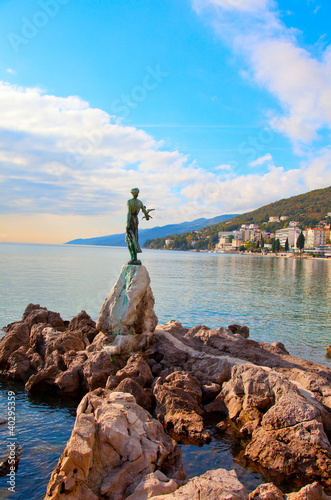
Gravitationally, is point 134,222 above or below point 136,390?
above

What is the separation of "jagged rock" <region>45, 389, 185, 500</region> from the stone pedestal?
5624mm

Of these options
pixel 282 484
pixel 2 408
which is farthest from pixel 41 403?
pixel 282 484

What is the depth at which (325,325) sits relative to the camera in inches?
943

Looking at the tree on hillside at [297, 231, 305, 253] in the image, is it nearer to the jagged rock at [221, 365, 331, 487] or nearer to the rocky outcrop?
the rocky outcrop

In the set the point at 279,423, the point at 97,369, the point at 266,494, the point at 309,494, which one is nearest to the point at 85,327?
the point at 97,369

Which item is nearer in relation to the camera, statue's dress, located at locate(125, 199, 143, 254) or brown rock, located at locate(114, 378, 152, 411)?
brown rock, located at locate(114, 378, 152, 411)

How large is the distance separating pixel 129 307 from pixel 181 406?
464cm

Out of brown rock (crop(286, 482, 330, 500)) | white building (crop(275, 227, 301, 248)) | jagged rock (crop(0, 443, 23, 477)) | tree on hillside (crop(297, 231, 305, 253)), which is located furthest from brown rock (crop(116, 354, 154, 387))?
white building (crop(275, 227, 301, 248))

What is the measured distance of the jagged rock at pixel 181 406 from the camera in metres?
8.76

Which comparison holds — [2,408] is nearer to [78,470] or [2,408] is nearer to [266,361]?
[78,470]

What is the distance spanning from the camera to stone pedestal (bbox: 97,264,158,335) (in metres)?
13.3

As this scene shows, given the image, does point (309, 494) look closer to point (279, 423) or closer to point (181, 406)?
point (279, 423)

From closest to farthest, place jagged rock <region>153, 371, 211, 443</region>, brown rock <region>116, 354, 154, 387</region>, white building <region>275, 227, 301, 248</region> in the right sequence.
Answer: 1. jagged rock <region>153, 371, 211, 443</region>
2. brown rock <region>116, 354, 154, 387</region>
3. white building <region>275, 227, 301, 248</region>

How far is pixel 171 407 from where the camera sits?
9445mm
